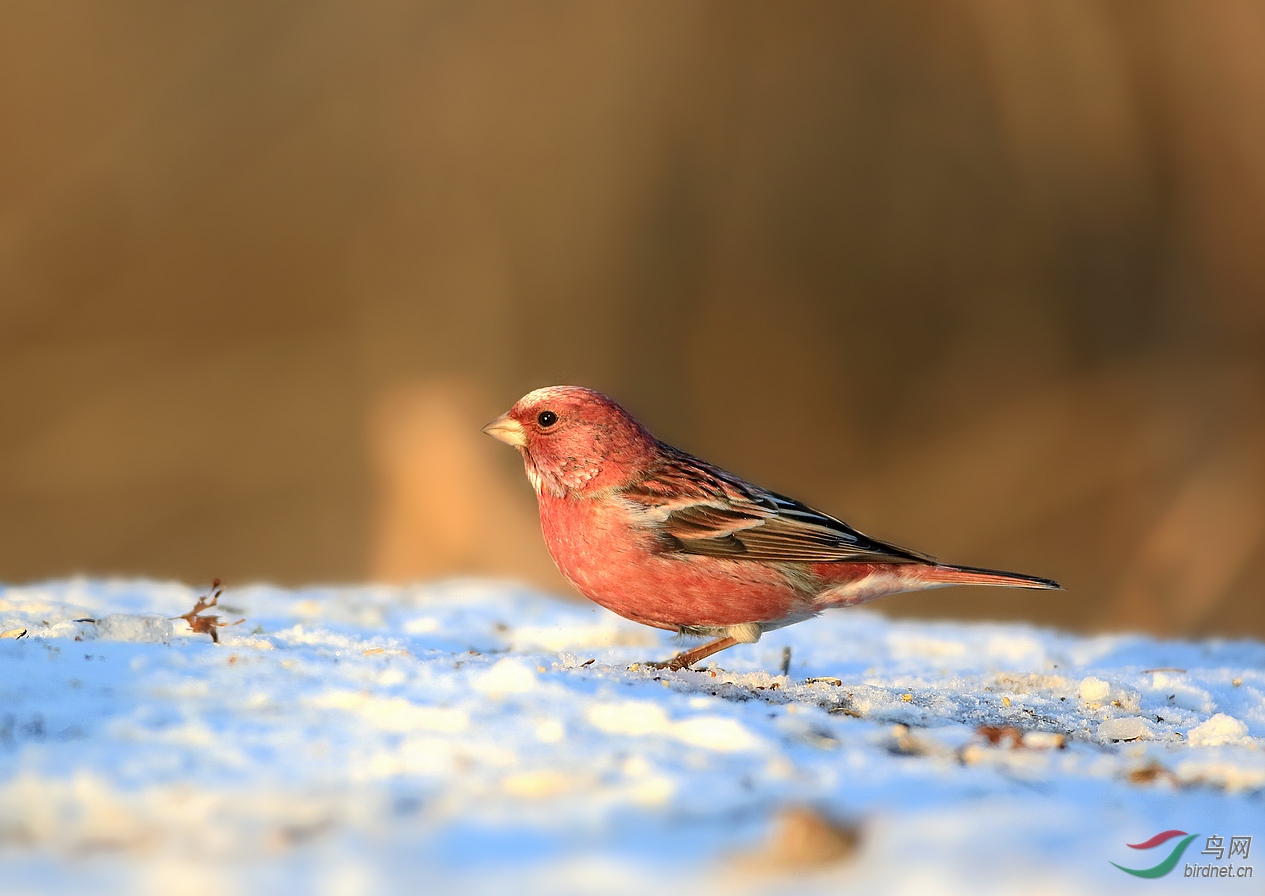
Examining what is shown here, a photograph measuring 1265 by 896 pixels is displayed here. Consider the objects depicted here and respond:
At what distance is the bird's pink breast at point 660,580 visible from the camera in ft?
14.4

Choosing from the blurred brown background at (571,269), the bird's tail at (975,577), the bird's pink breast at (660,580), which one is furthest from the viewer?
the blurred brown background at (571,269)

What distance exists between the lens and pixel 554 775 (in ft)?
8.05

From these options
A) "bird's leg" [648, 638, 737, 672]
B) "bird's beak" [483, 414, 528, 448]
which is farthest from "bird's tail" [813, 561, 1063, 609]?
"bird's beak" [483, 414, 528, 448]

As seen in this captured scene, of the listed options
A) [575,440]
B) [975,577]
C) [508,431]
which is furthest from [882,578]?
[508,431]

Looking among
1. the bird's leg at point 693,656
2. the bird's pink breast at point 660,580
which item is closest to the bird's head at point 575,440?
the bird's pink breast at point 660,580

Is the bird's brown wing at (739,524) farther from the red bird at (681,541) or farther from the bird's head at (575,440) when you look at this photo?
the bird's head at (575,440)

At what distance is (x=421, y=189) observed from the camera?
35.1ft

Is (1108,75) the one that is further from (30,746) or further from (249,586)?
(30,746)

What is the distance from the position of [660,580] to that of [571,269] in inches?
262

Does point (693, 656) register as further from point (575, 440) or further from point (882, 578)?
point (575, 440)

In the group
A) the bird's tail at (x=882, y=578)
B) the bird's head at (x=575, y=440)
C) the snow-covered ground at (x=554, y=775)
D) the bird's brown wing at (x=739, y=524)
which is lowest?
the snow-covered ground at (x=554, y=775)

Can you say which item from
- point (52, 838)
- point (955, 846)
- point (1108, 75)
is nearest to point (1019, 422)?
point (1108, 75)

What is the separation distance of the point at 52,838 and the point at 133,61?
10.1 metres

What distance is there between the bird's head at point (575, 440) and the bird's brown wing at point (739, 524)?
0.12 m
